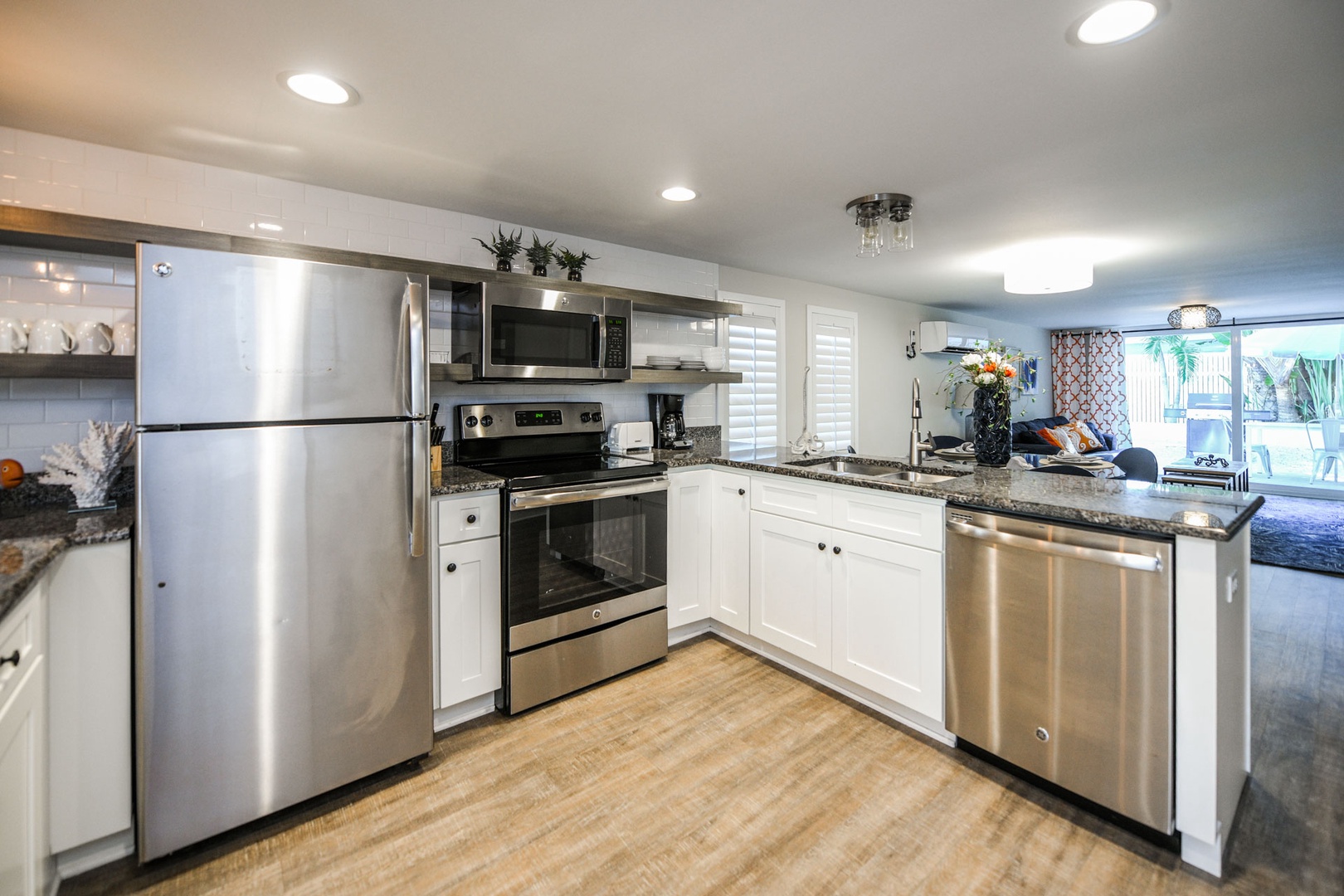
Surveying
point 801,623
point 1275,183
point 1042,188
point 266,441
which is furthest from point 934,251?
point 266,441

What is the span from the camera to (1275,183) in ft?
8.51

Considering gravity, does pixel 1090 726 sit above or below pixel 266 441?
below

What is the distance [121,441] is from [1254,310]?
31.2ft

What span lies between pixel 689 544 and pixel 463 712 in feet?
4.20

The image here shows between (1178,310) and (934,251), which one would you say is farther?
(1178,310)

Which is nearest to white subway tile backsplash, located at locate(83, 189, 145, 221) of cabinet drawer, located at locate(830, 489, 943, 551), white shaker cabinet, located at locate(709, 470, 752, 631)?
white shaker cabinet, located at locate(709, 470, 752, 631)

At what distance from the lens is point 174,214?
2266 mm

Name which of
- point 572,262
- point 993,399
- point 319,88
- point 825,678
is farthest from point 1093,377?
point 319,88

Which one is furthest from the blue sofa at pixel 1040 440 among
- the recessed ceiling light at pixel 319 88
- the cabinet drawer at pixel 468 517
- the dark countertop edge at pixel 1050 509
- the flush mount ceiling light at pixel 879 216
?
the recessed ceiling light at pixel 319 88

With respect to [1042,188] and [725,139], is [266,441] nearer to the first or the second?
[725,139]

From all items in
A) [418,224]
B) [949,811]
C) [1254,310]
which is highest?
[1254,310]

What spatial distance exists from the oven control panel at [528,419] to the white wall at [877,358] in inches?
59.8

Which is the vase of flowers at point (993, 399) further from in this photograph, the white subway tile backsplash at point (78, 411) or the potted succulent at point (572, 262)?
the white subway tile backsplash at point (78, 411)

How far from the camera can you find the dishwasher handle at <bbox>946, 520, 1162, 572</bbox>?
5.42ft
